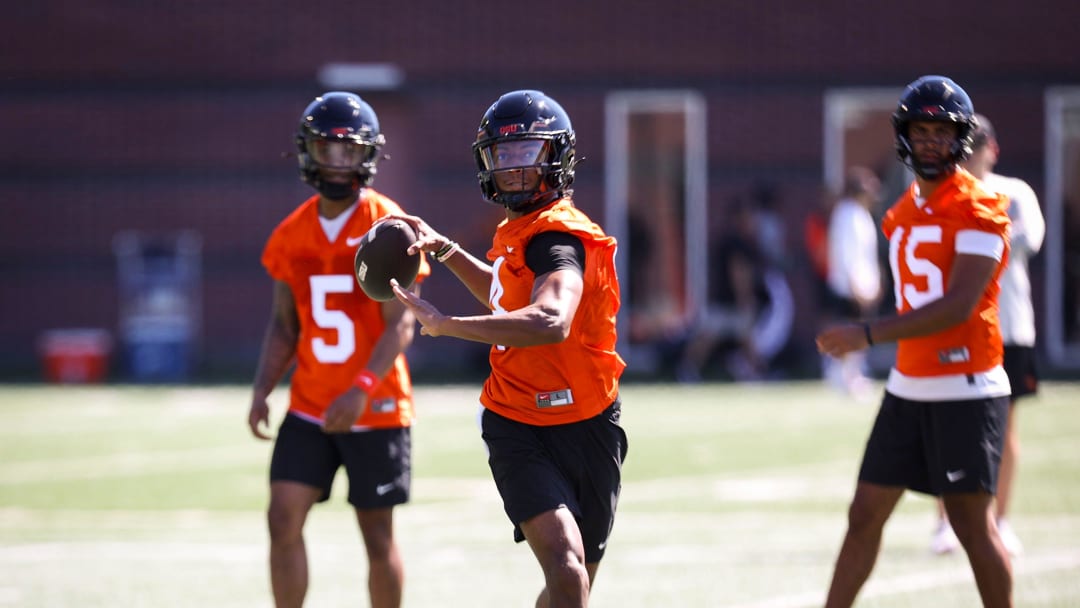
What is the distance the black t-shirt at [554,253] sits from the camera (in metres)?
5.17

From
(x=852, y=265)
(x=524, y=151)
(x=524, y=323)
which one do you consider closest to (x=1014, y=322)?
(x=524, y=151)

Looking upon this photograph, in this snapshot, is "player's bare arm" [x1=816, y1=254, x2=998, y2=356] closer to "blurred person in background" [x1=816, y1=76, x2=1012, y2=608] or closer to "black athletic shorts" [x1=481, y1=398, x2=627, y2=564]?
"blurred person in background" [x1=816, y1=76, x2=1012, y2=608]

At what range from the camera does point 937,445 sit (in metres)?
6.01

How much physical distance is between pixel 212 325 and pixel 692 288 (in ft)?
21.8

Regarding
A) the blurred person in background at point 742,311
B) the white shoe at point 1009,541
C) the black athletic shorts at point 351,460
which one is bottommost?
the blurred person in background at point 742,311

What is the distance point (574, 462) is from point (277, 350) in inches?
73.1

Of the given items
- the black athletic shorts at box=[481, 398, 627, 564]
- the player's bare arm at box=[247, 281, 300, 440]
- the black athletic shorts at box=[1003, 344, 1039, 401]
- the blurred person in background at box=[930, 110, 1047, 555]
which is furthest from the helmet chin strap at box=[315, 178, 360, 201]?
the black athletic shorts at box=[1003, 344, 1039, 401]

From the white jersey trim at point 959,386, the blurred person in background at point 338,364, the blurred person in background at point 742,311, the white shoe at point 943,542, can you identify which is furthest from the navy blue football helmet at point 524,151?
the blurred person in background at point 742,311

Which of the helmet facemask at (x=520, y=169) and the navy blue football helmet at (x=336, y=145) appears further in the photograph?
the navy blue football helmet at (x=336, y=145)

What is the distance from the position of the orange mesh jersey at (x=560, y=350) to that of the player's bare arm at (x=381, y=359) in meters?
0.81

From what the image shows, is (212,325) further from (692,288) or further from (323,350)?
(323,350)

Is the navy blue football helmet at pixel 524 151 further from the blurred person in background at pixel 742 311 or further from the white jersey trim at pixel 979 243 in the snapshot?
the blurred person in background at pixel 742 311

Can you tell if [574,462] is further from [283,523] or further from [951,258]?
[951,258]

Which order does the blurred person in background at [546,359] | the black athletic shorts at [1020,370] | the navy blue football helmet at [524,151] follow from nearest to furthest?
the blurred person in background at [546,359] → the navy blue football helmet at [524,151] → the black athletic shorts at [1020,370]
